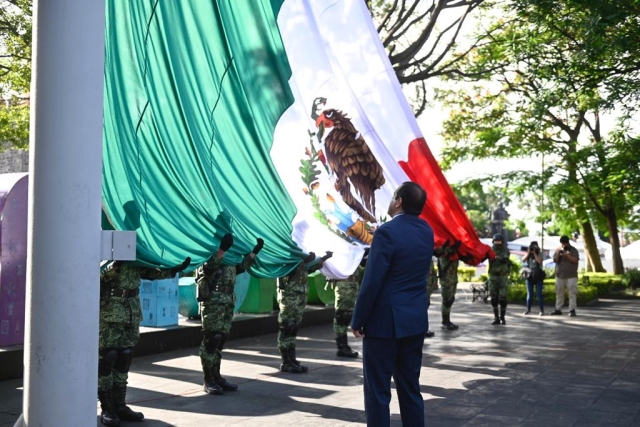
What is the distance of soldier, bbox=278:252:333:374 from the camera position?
381 inches

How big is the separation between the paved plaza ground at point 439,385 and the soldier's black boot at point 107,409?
0.29m

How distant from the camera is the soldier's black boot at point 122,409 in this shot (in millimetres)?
6971

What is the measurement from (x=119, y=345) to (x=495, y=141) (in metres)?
19.9

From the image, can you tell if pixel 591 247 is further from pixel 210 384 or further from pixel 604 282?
pixel 210 384

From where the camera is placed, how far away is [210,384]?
8.30 meters

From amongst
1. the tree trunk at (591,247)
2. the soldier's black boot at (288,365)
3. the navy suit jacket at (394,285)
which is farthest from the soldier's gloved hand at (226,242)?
the tree trunk at (591,247)

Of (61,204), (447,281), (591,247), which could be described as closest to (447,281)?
(447,281)

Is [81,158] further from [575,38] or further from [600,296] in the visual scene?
[600,296]

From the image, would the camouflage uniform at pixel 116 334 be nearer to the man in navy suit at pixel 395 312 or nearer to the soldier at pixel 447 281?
the man in navy suit at pixel 395 312

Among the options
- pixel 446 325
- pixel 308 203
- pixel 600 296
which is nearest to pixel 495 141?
pixel 600 296

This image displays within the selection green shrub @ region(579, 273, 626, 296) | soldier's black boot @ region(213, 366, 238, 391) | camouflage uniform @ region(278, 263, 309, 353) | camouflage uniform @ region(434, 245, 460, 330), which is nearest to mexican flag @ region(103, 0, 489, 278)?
camouflage uniform @ region(278, 263, 309, 353)

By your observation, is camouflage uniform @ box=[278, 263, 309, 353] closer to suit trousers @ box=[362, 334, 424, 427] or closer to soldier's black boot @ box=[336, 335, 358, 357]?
soldier's black boot @ box=[336, 335, 358, 357]

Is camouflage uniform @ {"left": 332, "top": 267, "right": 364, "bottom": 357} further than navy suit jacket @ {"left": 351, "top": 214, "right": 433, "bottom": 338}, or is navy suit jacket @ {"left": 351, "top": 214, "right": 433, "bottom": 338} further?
camouflage uniform @ {"left": 332, "top": 267, "right": 364, "bottom": 357}

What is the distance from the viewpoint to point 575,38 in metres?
12.0
